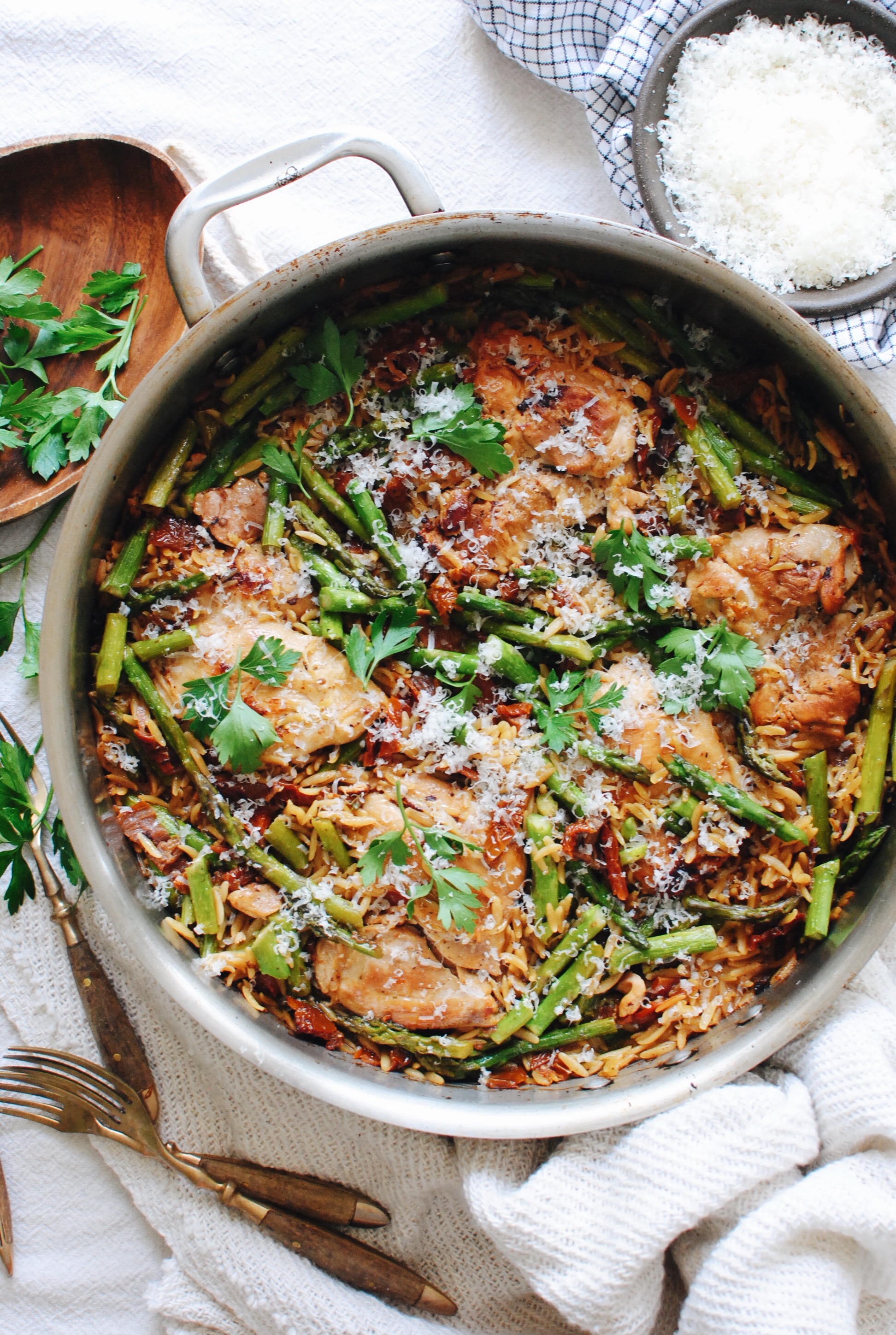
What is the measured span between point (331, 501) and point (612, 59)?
204 centimetres

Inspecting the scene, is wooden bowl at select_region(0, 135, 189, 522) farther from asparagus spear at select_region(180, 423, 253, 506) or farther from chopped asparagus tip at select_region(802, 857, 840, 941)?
chopped asparagus tip at select_region(802, 857, 840, 941)

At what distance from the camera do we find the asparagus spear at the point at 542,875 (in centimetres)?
331

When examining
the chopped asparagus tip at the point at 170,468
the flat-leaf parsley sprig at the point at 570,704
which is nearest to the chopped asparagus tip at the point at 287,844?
the flat-leaf parsley sprig at the point at 570,704

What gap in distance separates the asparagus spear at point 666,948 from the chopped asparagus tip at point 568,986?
0.20 ft

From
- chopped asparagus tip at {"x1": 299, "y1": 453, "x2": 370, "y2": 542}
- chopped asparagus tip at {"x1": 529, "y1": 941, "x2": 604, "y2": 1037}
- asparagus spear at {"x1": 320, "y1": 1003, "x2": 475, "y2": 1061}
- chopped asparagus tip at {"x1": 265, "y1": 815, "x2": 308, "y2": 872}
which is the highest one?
chopped asparagus tip at {"x1": 299, "y1": 453, "x2": 370, "y2": 542}

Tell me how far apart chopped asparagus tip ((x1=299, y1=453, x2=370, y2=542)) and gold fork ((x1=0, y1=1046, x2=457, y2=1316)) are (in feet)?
Answer: 6.94

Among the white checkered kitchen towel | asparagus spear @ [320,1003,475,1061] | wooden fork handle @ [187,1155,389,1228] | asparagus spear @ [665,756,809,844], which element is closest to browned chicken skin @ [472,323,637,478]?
the white checkered kitchen towel

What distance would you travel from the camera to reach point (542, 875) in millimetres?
3324

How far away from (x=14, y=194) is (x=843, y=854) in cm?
391

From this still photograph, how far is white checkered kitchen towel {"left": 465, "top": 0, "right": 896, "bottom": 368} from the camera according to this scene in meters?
3.67

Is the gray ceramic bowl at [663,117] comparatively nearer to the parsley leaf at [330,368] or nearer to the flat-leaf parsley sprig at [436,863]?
the parsley leaf at [330,368]

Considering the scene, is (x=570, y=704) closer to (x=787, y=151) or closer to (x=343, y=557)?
(x=343, y=557)

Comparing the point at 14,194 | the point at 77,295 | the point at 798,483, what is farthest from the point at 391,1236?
the point at 14,194

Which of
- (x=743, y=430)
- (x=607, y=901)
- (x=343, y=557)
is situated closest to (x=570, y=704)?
(x=607, y=901)
